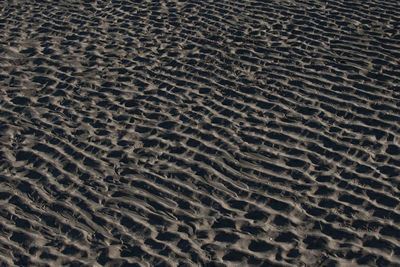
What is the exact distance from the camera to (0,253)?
4.56 meters

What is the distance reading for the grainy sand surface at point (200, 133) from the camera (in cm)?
469

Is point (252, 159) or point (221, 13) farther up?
point (221, 13)

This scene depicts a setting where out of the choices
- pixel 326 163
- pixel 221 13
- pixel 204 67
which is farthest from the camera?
pixel 221 13

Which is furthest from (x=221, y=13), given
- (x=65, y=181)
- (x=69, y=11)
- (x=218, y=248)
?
(x=218, y=248)

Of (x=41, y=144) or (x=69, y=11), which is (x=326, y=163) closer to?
(x=41, y=144)

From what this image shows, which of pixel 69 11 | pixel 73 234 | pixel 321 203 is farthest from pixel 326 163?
pixel 69 11

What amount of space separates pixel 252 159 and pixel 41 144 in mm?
2175

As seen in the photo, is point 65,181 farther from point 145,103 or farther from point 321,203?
point 321,203

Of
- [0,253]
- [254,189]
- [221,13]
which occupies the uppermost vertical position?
[221,13]

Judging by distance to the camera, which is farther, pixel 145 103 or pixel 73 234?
pixel 145 103

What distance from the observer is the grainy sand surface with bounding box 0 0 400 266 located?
469 centimetres

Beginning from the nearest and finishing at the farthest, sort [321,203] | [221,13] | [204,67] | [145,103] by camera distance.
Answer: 1. [321,203]
2. [145,103]
3. [204,67]
4. [221,13]

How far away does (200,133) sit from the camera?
5922mm

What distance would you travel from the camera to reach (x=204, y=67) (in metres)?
7.05
